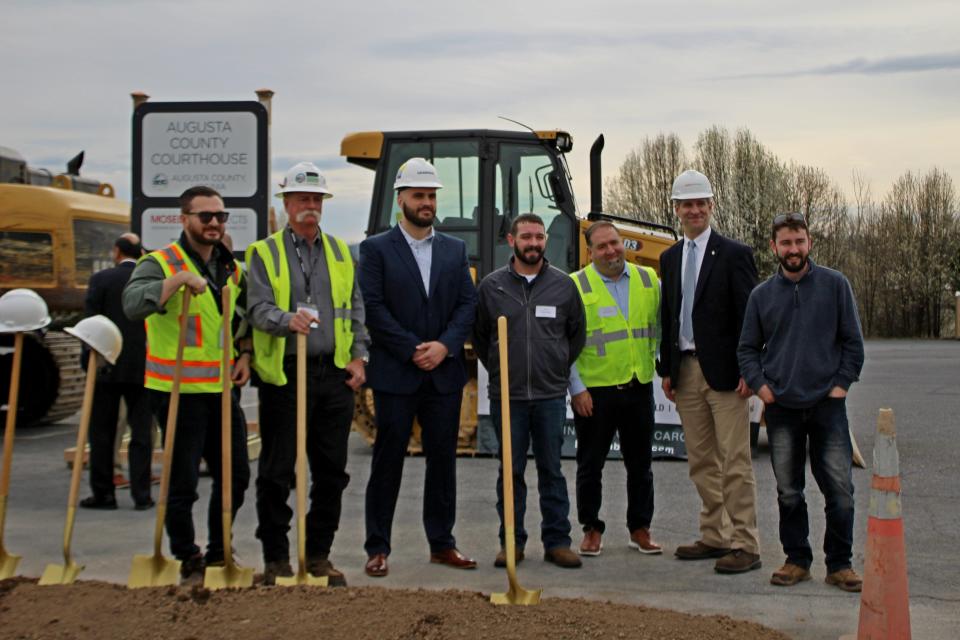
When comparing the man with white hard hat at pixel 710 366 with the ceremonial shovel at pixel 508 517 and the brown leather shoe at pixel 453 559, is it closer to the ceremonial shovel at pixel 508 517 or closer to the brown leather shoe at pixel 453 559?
the brown leather shoe at pixel 453 559

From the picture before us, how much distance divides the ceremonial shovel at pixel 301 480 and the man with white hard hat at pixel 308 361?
0.31m

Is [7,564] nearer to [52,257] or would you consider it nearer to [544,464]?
[544,464]

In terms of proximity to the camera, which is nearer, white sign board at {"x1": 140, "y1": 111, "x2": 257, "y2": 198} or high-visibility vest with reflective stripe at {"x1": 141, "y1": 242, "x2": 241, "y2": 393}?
high-visibility vest with reflective stripe at {"x1": 141, "y1": 242, "x2": 241, "y2": 393}

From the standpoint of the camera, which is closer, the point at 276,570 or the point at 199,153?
the point at 276,570

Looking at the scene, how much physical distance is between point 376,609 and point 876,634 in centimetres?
212

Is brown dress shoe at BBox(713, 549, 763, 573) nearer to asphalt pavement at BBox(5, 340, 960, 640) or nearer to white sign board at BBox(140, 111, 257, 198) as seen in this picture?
asphalt pavement at BBox(5, 340, 960, 640)

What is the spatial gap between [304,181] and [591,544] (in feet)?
9.19

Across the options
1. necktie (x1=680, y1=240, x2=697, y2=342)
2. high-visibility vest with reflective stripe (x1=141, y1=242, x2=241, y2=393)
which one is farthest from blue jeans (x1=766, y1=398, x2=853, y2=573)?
high-visibility vest with reflective stripe (x1=141, y1=242, x2=241, y2=393)

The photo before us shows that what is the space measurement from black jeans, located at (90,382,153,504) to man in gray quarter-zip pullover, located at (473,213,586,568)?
3156mm

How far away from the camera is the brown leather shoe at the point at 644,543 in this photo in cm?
774

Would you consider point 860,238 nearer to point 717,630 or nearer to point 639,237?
point 639,237

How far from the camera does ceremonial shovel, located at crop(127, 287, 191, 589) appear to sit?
6.05 metres

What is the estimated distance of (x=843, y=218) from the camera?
5509 centimetres

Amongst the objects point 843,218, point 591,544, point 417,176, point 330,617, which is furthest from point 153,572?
point 843,218
